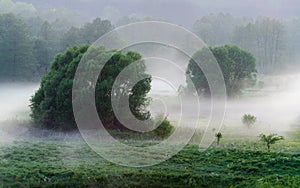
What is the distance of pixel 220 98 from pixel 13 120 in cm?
1899

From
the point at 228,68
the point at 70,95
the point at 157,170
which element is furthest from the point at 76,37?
the point at 157,170

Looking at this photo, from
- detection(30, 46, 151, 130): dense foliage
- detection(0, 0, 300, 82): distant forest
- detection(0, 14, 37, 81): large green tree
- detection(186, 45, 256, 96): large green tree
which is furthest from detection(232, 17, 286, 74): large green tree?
detection(30, 46, 151, 130): dense foliage

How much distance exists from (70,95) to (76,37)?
110 feet

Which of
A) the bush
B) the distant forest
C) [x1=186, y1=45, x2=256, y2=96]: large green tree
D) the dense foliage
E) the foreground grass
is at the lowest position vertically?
the foreground grass

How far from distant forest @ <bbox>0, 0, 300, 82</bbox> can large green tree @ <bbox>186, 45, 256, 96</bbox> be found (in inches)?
810

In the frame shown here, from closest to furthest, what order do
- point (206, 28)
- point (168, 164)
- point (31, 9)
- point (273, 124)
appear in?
point (168, 164) < point (273, 124) < point (206, 28) < point (31, 9)

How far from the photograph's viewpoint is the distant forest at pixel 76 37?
51.0m

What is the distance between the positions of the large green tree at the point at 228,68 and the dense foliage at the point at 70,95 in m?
13.0

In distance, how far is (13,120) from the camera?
25.1m

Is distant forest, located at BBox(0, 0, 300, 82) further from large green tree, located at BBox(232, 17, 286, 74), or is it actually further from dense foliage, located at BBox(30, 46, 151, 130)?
dense foliage, located at BBox(30, 46, 151, 130)

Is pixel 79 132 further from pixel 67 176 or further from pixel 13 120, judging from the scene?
pixel 67 176

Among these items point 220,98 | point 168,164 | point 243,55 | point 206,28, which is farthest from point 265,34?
point 168,164

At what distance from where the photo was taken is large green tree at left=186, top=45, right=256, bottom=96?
38.1m

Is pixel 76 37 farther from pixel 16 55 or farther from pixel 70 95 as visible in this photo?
pixel 70 95
